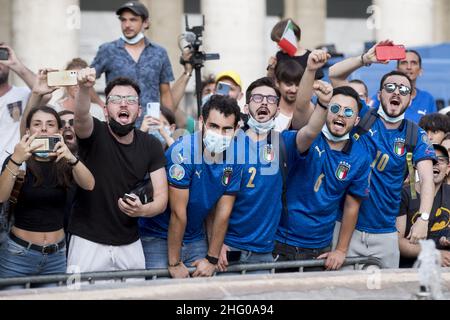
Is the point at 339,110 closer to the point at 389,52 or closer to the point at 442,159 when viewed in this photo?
the point at 389,52

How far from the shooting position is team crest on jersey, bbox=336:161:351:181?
937 centimetres

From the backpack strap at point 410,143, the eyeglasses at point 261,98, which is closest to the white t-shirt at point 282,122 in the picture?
the eyeglasses at point 261,98

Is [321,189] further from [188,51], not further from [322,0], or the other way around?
[322,0]

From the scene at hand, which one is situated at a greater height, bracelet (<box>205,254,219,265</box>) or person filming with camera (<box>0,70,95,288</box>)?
person filming with camera (<box>0,70,95,288</box>)

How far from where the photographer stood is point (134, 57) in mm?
11250

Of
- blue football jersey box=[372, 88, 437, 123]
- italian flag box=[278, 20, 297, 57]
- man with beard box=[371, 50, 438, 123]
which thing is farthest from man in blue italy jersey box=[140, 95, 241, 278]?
blue football jersey box=[372, 88, 437, 123]

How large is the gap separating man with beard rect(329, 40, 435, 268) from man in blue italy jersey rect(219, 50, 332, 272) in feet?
2.31

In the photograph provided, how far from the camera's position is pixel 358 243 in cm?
980

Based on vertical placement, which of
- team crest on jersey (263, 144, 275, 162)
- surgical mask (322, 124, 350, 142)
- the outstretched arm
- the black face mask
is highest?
the outstretched arm

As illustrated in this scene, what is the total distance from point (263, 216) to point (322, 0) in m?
22.1

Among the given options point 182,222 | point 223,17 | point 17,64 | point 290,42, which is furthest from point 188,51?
point 223,17

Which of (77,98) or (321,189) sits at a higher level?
(77,98)

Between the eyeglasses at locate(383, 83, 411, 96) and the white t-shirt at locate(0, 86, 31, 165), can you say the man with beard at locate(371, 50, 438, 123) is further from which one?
the white t-shirt at locate(0, 86, 31, 165)

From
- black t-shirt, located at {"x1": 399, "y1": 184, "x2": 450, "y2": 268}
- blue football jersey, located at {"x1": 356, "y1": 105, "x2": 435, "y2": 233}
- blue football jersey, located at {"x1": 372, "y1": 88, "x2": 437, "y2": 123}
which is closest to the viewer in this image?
blue football jersey, located at {"x1": 356, "y1": 105, "x2": 435, "y2": 233}
